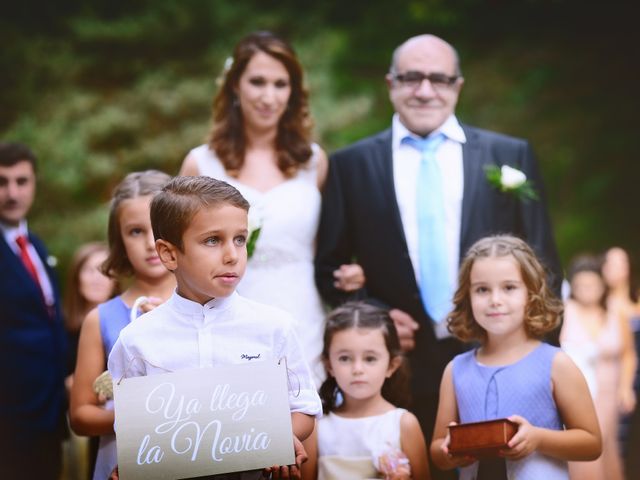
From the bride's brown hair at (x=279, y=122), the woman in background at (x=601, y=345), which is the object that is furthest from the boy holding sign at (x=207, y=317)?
the woman in background at (x=601, y=345)

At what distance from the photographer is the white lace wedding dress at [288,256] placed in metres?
4.60

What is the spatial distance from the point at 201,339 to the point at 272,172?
61.3 inches

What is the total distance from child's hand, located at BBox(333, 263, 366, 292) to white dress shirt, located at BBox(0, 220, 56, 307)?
1.62 meters

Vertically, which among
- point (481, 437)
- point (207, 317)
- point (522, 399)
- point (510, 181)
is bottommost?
point (481, 437)

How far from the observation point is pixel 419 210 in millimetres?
4449

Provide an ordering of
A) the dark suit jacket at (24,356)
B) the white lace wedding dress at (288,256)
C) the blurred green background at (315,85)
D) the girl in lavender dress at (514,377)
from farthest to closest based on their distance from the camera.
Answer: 1. the blurred green background at (315,85)
2. the dark suit jacket at (24,356)
3. the white lace wedding dress at (288,256)
4. the girl in lavender dress at (514,377)

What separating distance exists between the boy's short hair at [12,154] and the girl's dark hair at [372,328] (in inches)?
77.3

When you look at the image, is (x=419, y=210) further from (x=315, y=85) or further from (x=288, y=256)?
(x=315, y=85)

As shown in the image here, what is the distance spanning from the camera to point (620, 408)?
734 centimetres

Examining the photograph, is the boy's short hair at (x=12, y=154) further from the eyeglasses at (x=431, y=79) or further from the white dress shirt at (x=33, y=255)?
the eyeglasses at (x=431, y=79)

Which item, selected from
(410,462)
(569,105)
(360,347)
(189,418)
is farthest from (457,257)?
(569,105)

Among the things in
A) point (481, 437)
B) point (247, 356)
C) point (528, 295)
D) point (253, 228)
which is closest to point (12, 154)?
point (253, 228)

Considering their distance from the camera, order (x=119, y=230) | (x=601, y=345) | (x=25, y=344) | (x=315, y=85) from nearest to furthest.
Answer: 1. (x=119, y=230)
2. (x=25, y=344)
3. (x=601, y=345)
4. (x=315, y=85)

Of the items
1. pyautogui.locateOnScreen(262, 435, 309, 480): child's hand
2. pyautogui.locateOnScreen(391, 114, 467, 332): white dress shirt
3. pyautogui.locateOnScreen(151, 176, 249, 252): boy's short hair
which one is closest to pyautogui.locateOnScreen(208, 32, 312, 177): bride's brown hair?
pyautogui.locateOnScreen(391, 114, 467, 332): white dress shirt
